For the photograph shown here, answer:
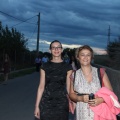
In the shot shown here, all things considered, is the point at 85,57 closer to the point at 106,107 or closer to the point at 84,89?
the point at 84,89

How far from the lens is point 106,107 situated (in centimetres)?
473

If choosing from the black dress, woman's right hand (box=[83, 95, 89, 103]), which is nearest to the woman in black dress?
the black dress

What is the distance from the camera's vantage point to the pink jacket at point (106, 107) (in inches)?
185

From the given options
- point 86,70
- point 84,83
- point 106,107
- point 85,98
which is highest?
point 86,70

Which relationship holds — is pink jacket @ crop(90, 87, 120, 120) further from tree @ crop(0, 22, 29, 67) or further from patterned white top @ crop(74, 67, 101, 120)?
tree @ crop(0, 22, 29, 67)

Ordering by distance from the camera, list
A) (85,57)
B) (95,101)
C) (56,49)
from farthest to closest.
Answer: (56,49) → (85,57) → (95,101)

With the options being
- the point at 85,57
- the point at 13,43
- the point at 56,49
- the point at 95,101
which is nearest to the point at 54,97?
the point at 56,49

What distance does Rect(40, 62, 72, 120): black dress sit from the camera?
5.50 meters

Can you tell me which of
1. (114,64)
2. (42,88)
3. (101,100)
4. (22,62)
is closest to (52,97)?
(42,88)

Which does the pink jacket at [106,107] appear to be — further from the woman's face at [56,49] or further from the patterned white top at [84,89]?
the woman's face at [56,49]

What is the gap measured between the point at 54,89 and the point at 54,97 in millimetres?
113

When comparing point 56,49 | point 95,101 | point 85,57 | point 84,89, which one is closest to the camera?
point 95,101

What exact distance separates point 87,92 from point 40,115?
99 centimetres

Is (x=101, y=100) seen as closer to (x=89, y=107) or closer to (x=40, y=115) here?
(x=89, y=107)
